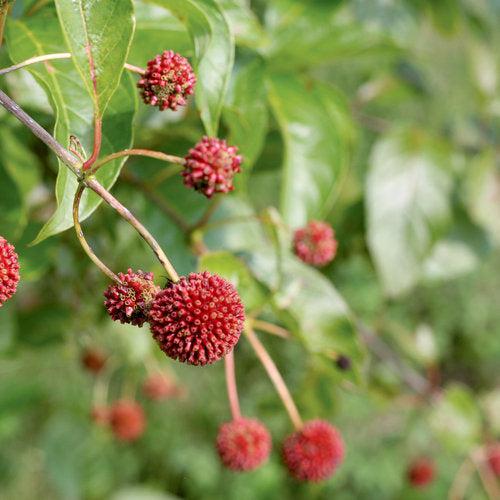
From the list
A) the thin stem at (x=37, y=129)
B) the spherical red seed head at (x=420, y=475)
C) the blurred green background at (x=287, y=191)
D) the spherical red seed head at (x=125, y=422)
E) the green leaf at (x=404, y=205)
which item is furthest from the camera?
the spherical red seed head at (x=420, y=475)

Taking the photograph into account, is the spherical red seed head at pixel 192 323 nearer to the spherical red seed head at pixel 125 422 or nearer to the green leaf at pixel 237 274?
the green leaf at pixel 237 274

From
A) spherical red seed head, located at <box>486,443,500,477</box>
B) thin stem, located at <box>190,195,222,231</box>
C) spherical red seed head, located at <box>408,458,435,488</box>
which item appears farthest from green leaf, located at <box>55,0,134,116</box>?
spherical red seed head, located at <box>408,458,435,488</box>

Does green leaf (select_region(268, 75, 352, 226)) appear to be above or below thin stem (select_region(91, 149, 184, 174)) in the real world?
below

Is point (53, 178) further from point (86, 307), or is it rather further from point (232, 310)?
point (232, 310)

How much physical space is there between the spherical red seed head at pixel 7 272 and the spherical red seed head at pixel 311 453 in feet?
1.42

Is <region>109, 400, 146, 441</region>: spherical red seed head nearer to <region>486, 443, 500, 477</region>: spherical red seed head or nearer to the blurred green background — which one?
the blurred green background

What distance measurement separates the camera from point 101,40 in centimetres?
46

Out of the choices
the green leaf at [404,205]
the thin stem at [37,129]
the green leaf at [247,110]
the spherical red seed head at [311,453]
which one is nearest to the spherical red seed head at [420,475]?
the green leaf at [404,205]

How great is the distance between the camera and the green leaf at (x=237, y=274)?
0.71 metres

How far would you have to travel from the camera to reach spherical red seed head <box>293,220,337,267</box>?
0.76 meters

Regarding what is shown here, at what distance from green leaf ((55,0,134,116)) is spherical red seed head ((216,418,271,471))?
16.1 inches

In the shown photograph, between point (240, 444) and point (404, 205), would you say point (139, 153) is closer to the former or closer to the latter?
point (240, 444)

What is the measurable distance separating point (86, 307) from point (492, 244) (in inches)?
26.1

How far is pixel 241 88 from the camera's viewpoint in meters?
0.72
